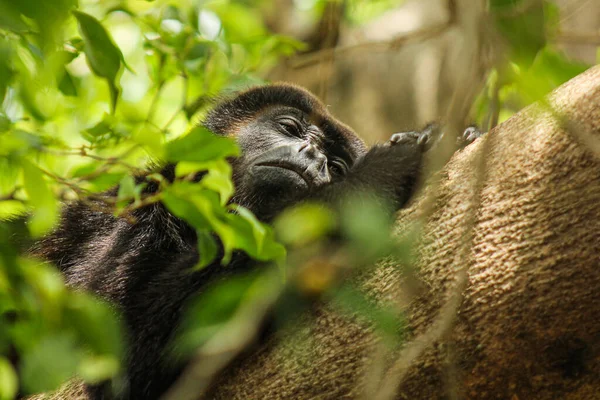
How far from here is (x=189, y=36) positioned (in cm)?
372

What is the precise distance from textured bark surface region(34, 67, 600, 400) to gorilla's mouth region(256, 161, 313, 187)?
1138mm

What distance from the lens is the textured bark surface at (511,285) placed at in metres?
1.79

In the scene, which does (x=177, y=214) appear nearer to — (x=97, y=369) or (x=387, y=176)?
(x=97, y=369)

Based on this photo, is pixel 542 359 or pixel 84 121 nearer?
pixel 542 359

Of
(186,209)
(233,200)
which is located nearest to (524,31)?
(186,209)


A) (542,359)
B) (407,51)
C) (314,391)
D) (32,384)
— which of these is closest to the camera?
(32,384)

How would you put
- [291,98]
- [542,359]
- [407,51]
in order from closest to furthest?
[542,359], [291,98], [407,51]

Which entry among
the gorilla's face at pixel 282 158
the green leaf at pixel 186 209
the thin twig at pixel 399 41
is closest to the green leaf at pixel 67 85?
the gorilla's face at pixel 282 158

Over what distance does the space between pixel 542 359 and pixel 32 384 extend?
122cm

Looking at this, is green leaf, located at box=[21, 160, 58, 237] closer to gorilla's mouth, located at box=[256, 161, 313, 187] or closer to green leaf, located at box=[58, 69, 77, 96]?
green leaf, located at box=[58, 69, 77, 96]

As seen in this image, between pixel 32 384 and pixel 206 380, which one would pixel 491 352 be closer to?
pixel 206 380

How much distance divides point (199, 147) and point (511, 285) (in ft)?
2.85

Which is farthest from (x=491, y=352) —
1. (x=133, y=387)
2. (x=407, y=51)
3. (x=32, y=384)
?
(x=407, y=51)

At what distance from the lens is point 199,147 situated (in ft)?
6.02
